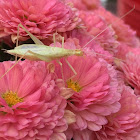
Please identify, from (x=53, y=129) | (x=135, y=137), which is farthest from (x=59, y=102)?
(x=135, y=137)

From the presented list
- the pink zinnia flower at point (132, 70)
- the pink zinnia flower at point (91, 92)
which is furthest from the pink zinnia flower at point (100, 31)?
the pink zinnia flower at point (91, 92)

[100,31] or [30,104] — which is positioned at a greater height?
[100,31]

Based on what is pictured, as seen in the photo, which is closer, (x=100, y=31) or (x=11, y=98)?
(x=11, y=98)

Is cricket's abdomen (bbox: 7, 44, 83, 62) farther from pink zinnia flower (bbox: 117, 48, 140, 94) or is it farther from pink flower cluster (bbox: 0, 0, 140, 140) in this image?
pink zinnia flower (bbox: 117, 48, 140, 94)

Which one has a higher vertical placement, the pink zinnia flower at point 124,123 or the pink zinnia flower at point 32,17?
the pink zinnia flower at point 32,17

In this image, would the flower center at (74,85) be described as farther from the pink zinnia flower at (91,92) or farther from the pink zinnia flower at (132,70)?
the pink zinnia flower at (132,70)

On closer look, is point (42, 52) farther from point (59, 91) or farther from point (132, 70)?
point (132, 70)

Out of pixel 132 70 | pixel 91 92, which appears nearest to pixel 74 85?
pixel 91 92

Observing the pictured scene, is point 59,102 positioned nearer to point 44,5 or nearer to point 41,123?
point 41,123
